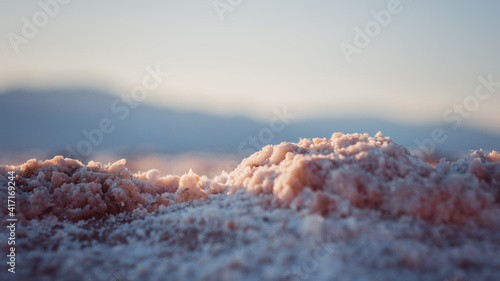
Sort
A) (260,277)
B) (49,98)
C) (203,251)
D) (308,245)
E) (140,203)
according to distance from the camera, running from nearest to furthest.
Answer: (260,277)
(308,245)
(203,251)
(140,203)
(49,98)

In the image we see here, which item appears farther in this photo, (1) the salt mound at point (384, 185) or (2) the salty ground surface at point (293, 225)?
(1) the salt mound at point (384, 185)

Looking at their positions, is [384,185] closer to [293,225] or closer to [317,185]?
[317,185]

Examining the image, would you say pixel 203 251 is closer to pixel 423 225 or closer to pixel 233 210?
pixel 233 210

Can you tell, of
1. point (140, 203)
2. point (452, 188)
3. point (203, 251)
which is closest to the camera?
point (203, 251)

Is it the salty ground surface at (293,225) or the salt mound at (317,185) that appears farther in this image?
the salt mound at (317,185)

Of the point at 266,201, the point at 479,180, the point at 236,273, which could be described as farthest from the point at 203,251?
the point at 479,180

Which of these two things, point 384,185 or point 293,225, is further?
point 384,185

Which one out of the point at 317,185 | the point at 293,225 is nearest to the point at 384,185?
the point at 317,185
